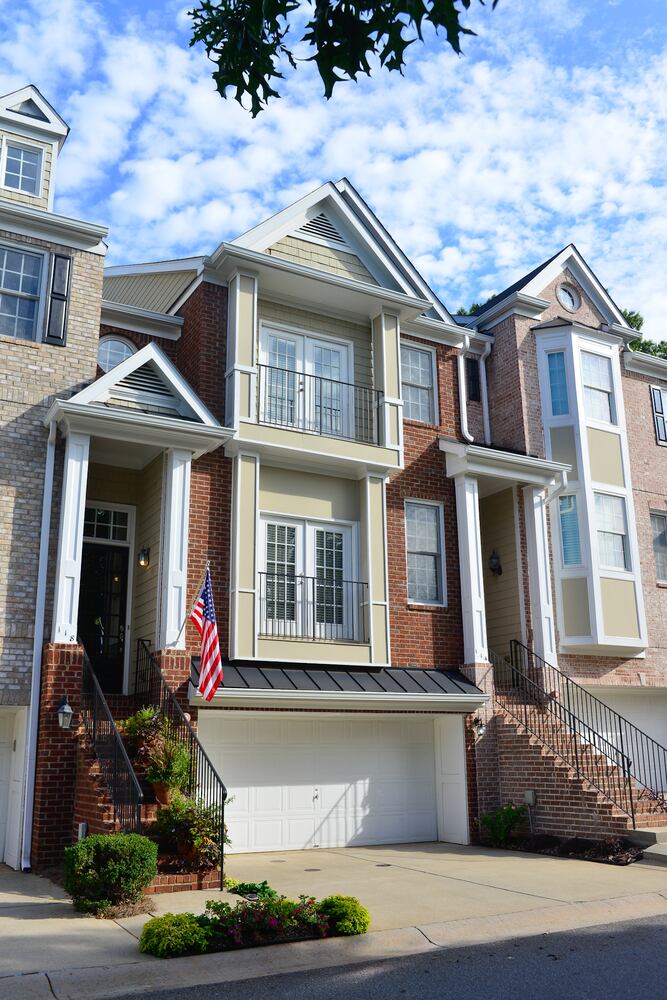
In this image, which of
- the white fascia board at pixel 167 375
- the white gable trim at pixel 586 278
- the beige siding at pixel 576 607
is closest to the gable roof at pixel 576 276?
the white gable trim at pixel 586 278

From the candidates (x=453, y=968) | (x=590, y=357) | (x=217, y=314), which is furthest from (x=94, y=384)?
(x=590, y=357)

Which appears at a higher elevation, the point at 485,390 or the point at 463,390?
the point at 485,390

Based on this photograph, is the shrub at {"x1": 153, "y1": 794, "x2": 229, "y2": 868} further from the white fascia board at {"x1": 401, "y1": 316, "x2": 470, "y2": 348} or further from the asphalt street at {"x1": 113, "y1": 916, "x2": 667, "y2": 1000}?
the white fascia board at {"x1": 401, "y1": 316, "x2": 470, "y2": 348}

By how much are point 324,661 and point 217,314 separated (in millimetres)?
6131

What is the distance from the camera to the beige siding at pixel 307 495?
1521 cm

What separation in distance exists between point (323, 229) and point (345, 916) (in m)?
12.4

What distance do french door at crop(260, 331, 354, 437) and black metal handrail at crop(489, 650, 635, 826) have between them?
17.4 feet

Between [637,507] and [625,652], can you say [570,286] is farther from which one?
[625,652]

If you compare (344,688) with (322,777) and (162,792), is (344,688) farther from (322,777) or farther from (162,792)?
(162,792)

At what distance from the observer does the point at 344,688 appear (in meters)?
14.0

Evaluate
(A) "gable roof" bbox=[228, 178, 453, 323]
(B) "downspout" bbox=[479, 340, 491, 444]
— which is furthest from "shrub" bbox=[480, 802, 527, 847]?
(A) "gable roof" bbox=[228, 178, 453, 323]

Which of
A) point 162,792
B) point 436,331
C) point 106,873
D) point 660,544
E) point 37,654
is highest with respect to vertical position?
point 436,331

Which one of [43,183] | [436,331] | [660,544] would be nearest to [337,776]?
[436,331]

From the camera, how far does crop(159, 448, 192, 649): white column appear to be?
13109mm
